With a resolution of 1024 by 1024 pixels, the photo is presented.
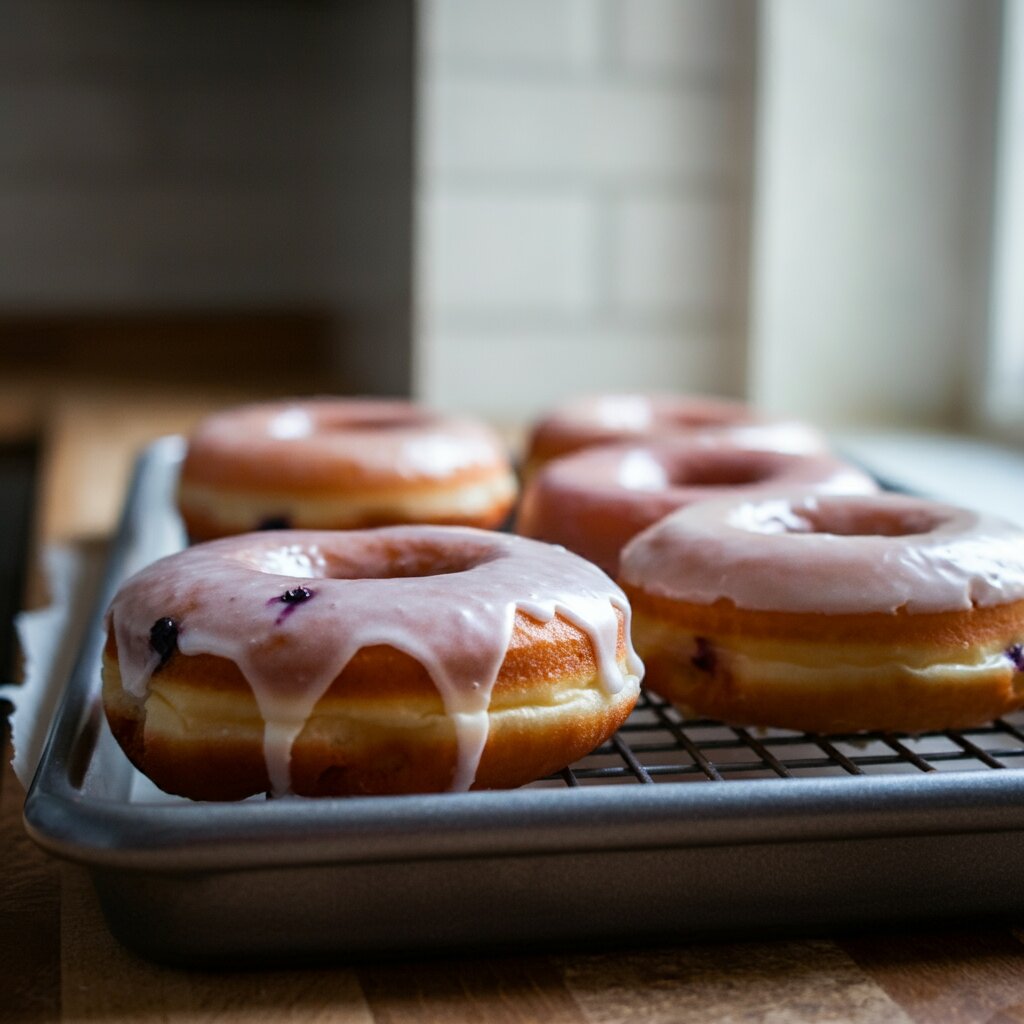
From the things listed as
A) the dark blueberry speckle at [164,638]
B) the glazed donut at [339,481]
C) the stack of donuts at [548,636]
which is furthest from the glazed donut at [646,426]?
the dark blueberry speckle at [164,638]

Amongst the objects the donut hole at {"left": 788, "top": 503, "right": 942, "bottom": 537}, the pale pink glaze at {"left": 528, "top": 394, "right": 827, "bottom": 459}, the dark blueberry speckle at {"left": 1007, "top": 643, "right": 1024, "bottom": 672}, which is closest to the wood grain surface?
the dark blueberry speckle at {"left": 1007, "top": 643, "right": 1024, "bottom": 672}

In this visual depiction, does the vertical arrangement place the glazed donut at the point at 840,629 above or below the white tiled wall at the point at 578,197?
below

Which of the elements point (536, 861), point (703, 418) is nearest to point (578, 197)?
point (703, 418)

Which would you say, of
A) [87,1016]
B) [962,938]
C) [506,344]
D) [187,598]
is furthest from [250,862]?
[506,344]

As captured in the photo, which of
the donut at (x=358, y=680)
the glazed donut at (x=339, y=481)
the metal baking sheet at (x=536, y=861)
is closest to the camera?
the metal baking sheet at (x=536, y=861)

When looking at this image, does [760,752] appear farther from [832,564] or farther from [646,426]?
[646,426]

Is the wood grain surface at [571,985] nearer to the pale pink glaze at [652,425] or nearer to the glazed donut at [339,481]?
the glazed donut at [339,481]

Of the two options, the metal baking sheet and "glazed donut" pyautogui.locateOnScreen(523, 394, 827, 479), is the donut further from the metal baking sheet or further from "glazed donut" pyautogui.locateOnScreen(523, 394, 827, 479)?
"glazed donut" pyautogui.locateOnScreen(523, 394, 827, 479)
